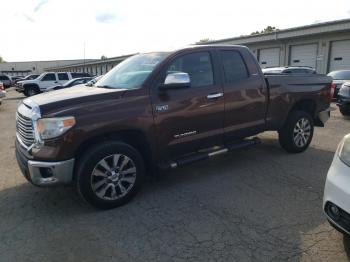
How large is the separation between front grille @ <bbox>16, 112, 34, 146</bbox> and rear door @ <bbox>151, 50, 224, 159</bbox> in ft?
4.84

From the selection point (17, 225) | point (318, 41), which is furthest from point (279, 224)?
point (318, 41)

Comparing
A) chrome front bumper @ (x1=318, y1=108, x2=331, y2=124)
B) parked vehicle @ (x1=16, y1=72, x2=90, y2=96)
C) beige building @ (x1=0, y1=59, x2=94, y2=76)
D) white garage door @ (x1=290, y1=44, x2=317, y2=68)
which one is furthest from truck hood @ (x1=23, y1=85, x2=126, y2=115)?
beige building @ (x1=0, y1=59, x2=94, y2=76)

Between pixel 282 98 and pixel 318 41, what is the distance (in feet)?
65.8

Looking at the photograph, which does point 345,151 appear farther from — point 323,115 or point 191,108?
point 323,115

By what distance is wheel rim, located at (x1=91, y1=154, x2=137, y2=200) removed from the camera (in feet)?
12.8

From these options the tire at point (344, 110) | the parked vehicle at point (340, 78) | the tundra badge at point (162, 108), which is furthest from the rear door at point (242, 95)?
the parked vehicle at point (340, 78)

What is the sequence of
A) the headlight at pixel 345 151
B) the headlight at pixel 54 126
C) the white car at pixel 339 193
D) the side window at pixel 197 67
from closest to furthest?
1. the white car at pixel 339 193
2. the headlight at pixel 345 151
3. the headlight at pixel 54 126
4. the side window at pixel 197 67

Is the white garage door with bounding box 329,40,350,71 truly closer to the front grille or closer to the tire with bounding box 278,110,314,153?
the tire with bounding box 278,110,314,153

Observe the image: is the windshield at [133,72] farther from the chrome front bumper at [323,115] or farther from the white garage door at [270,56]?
the white garage door at [270,56]

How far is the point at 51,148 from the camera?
3658 millimetres

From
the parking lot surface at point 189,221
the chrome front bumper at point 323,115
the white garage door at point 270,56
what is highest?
the white garage door at point 270,56

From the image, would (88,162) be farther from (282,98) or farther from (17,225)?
(282,98)

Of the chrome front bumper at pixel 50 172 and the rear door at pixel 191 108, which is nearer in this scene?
the chrome front bumper at pixel 50 172

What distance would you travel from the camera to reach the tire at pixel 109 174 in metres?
3.80
